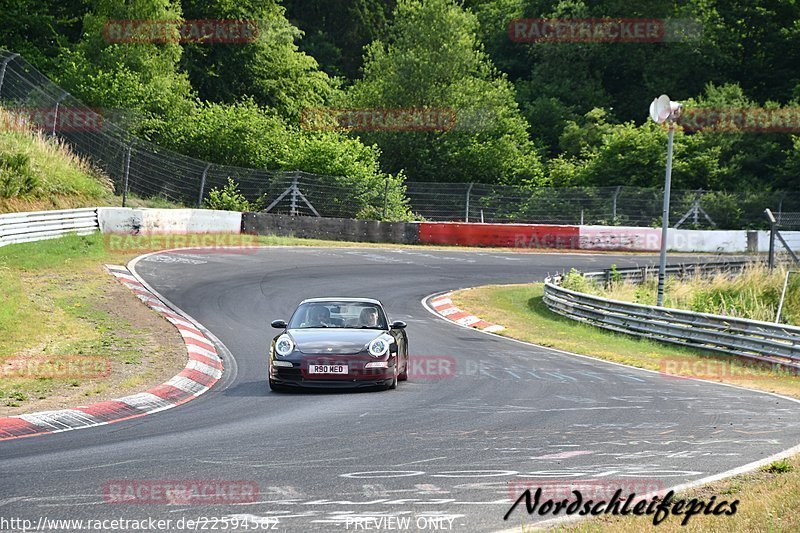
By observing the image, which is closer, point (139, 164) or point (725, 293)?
point (725, 293)

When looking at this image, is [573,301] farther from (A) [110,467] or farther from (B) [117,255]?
(A) [110,467]

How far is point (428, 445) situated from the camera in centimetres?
922

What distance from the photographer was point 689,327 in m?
21.1

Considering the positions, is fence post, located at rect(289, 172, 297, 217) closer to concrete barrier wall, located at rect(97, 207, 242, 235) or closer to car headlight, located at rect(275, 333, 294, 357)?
concrete barrier wall, located at rect(97, 207, 242, 235)
